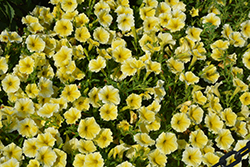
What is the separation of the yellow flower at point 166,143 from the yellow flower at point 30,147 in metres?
0.96

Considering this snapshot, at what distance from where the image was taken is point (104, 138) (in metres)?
2.07

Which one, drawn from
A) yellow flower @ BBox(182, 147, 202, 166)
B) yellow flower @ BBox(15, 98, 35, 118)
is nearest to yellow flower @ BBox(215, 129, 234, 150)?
yellow flower @ BBox(182, 147, 202, 166)

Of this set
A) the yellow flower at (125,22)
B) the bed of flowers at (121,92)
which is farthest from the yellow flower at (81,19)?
the yellow flower at (125,22)

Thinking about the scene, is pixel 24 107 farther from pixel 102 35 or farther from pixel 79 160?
pixel 102 35

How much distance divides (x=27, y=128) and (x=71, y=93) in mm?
449

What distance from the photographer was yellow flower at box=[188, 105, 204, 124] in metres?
2.19

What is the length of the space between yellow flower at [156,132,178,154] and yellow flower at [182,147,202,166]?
0.31 ft

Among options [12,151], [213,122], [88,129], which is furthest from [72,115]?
[213,122]

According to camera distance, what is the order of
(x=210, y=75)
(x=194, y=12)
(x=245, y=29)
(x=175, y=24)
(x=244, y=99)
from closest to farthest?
1. (x=244, y=99)
2. (x=210, y=75)
3. (x=175, y=24)
4. (x=245, y=29)
5. (x=194, y=12)

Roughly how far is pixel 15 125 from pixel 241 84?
2028 mm

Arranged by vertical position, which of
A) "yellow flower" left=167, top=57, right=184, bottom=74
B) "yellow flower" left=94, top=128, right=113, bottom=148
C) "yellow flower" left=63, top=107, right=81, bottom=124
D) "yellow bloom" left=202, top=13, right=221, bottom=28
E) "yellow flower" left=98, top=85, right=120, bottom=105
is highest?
"yellow bloom" left=202, top=13, right=221, bottom=28

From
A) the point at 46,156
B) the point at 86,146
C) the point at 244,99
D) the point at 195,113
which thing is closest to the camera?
the point at 46,156

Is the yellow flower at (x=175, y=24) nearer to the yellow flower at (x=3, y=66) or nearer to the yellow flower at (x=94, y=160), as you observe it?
the yellow flower at (x=94, y=160)

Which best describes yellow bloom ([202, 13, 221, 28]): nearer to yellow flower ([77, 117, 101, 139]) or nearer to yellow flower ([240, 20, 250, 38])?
yellow flower ([240, 20, 250, 38])
